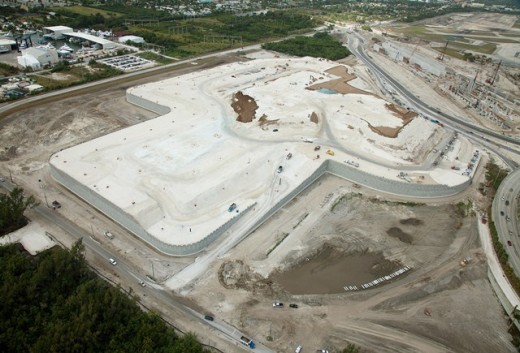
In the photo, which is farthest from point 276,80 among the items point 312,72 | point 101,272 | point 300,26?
point 300,26

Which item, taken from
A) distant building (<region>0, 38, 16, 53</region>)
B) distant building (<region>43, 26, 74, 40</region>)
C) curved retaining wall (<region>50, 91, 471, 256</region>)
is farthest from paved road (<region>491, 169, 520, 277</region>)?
distant building (<region>43, 26, 74, 40</region>)

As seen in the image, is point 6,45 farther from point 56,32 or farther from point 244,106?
point 244,106

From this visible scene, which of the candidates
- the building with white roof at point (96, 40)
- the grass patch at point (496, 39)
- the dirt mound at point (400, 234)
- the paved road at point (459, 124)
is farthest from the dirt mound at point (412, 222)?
the grass patch at point (496, 39)

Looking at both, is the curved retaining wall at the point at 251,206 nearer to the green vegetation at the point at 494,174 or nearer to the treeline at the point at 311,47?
the green vegetation at the point at 494,174

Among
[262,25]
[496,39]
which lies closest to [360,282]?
[262,25]

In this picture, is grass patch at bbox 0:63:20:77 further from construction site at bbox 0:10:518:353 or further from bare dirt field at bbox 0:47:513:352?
bare dirt field at bbox 0:47:513:352

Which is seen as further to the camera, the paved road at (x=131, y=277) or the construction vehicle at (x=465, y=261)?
the construction vehicle at (x=465, y=261)
